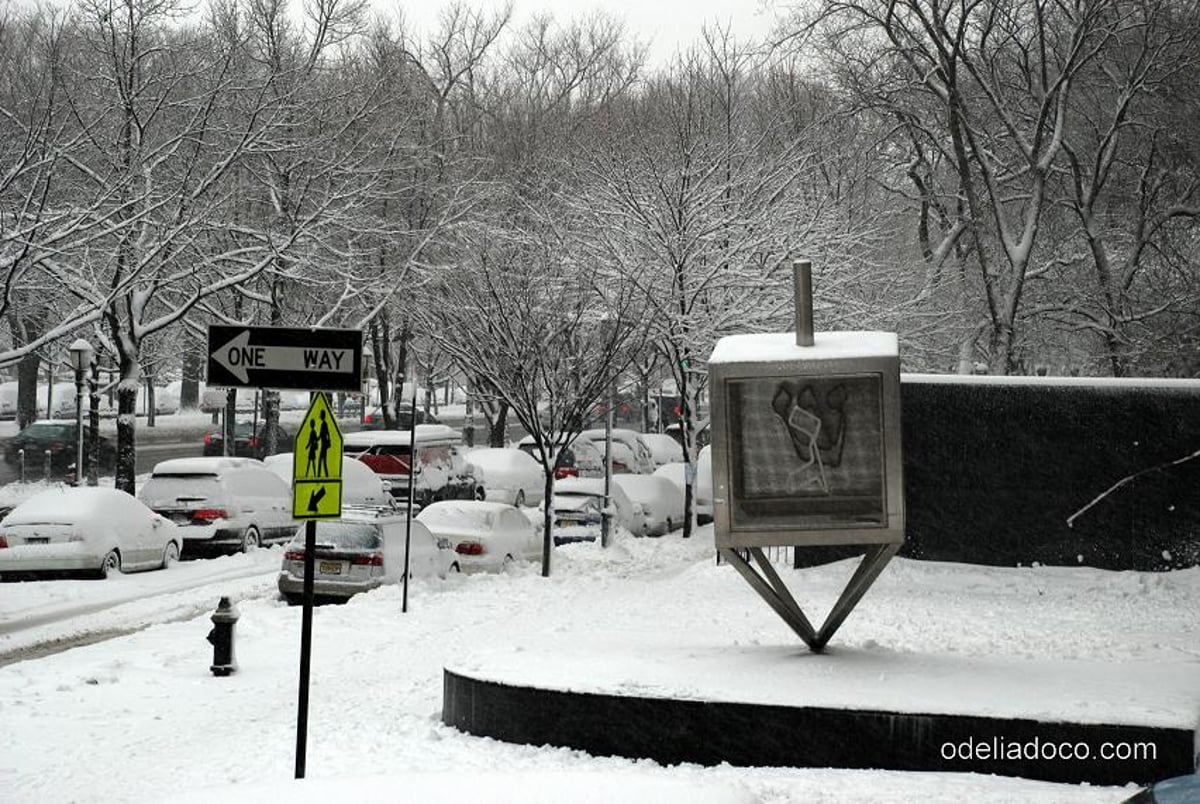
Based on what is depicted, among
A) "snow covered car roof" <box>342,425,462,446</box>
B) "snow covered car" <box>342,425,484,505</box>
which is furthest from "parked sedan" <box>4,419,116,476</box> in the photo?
"snow covered car" <box>342,425,484,505</box>

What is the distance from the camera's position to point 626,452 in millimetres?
40875

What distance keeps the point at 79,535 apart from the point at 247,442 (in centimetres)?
2726

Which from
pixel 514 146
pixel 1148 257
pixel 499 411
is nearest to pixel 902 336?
pixel 1148 257

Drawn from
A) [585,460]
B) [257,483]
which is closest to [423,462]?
[257,483]

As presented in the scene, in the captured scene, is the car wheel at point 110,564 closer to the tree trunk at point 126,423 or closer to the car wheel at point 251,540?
the car wheel at point 251,540

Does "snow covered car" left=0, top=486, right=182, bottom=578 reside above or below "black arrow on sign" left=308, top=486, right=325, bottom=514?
below

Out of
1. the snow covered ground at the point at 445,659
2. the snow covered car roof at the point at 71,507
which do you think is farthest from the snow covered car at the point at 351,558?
the snow covered car roof at the point at 71,507

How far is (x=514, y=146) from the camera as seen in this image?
44375 millimetres

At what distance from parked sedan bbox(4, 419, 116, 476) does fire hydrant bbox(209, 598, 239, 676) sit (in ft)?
97.2

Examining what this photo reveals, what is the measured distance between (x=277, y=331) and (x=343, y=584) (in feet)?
32.7

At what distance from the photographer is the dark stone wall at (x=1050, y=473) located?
17344 millimetres

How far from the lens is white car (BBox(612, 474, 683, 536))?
29.3 m

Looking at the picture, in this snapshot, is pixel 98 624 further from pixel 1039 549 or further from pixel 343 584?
pixel 1039 549

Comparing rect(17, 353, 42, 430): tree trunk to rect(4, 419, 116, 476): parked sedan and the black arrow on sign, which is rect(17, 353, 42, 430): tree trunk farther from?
the black arrow on sign
